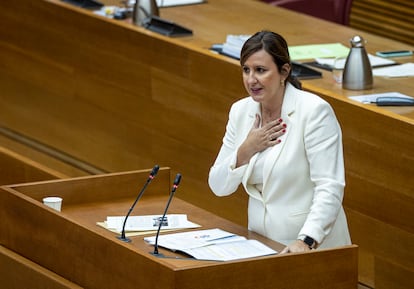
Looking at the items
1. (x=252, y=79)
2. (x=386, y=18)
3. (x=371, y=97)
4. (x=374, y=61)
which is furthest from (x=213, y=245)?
(x=386, y=18)

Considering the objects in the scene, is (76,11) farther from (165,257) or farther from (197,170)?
(165,257)

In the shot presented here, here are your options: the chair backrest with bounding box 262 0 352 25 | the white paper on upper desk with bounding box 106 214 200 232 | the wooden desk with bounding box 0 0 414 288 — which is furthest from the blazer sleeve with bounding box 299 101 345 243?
the chair backrest with bounding box 262 0 352 25

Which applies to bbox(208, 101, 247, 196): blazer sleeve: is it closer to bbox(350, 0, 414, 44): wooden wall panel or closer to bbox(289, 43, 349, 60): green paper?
bbox(289, 43, 349, 60): green paper

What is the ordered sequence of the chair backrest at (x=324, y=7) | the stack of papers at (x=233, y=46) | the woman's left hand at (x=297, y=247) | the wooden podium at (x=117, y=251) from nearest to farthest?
the wooden podium at (x=117, y=251) < the woman's left hand at (x=297, y=247) < the stack of papers at (x=233, y=46) < the chair backrest at (x=324, y=7)

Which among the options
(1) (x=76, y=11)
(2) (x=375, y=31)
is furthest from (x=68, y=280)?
(2) (x=375, y=31)

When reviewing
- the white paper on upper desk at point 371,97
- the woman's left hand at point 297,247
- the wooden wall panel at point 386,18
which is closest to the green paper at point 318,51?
the white paper on upper desk at point 371,97

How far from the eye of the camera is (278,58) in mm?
3559

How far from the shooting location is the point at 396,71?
5008 mm

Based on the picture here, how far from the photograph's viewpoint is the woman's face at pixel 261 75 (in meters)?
3.55

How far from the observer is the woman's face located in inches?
140

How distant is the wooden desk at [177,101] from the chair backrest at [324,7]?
0.64m

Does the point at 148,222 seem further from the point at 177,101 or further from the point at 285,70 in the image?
the point at 177,101

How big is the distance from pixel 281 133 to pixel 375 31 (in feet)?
9.70

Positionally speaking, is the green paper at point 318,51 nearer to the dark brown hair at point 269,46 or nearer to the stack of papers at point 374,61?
the stack of papers at point 374,61
